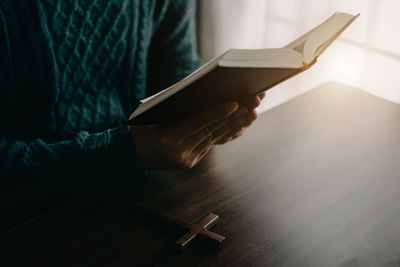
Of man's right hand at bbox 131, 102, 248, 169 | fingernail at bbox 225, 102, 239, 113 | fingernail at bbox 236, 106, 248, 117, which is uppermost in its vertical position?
fingernail at bbox 225, 102, 239, 113

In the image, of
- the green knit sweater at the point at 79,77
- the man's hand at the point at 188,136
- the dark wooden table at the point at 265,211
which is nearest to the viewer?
the dark wooden table at the point at 265,211

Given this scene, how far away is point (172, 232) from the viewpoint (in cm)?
78

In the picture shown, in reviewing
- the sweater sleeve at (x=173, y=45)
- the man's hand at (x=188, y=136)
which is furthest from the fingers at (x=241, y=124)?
the sweater sleeve at (x=173, y=45)

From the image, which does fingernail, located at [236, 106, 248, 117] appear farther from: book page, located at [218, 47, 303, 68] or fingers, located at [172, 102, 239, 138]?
book page, located at [218, 47, 303, 68]

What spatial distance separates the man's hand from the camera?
0.83 m

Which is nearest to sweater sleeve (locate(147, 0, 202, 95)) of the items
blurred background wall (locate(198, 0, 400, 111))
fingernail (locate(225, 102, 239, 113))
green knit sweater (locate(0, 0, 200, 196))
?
green knit sweater (locate(0, 0, 200, 196))

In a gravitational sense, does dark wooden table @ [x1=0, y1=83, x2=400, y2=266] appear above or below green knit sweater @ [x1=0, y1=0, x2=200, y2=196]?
below

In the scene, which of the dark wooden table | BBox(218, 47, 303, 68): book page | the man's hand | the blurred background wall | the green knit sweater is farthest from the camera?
the blurred background wall

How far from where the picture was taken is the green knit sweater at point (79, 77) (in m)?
0.94

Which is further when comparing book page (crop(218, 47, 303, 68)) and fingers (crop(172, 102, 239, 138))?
fingers (crop(172, 102, 239, 138))

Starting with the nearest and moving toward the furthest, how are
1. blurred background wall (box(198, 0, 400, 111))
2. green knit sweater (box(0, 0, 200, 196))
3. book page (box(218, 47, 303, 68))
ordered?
book page (box(218, 47, 303, 68)), green knit sweater (box(0, 0, 200, 196)), blurred background wall (box(198, 0, 400, 111))

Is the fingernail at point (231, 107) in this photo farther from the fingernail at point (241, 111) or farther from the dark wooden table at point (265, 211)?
the dark wooden table at point (265, 211)

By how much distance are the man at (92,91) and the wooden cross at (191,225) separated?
115 millimetres

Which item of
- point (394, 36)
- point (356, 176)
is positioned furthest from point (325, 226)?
point (394, 36)
